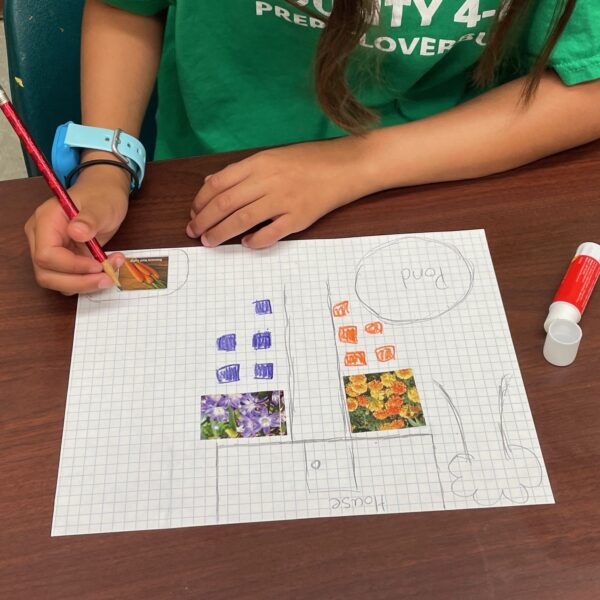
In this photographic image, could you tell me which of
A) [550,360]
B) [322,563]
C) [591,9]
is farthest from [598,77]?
[322,563]

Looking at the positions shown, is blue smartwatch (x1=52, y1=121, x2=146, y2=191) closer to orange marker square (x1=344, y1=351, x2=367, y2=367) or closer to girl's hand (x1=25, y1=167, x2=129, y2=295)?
girl's hand (x1=25, y1=167, x2=129, y2=295)

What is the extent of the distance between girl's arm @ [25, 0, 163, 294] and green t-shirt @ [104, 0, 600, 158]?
30mm

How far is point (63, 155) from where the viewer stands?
667 millimetres

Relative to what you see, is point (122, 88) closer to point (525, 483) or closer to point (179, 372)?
point (179, 372)

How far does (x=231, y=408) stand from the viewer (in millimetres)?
512

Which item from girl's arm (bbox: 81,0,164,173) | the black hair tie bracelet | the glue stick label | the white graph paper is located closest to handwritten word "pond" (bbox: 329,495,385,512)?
the white graph paper

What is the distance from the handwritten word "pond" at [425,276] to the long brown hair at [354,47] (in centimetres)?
17

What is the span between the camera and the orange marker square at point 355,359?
1.75 feet

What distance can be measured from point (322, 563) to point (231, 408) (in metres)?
0.14

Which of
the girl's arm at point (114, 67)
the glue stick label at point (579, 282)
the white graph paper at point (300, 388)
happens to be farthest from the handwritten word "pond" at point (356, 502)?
the girl's arm at point (114, 67)

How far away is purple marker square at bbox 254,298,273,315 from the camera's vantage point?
0.57 m

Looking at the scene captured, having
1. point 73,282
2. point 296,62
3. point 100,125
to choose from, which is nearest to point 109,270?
point 73,282

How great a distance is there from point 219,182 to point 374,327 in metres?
0.21

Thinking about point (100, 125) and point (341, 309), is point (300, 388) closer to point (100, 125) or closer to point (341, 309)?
point (341, 309)
